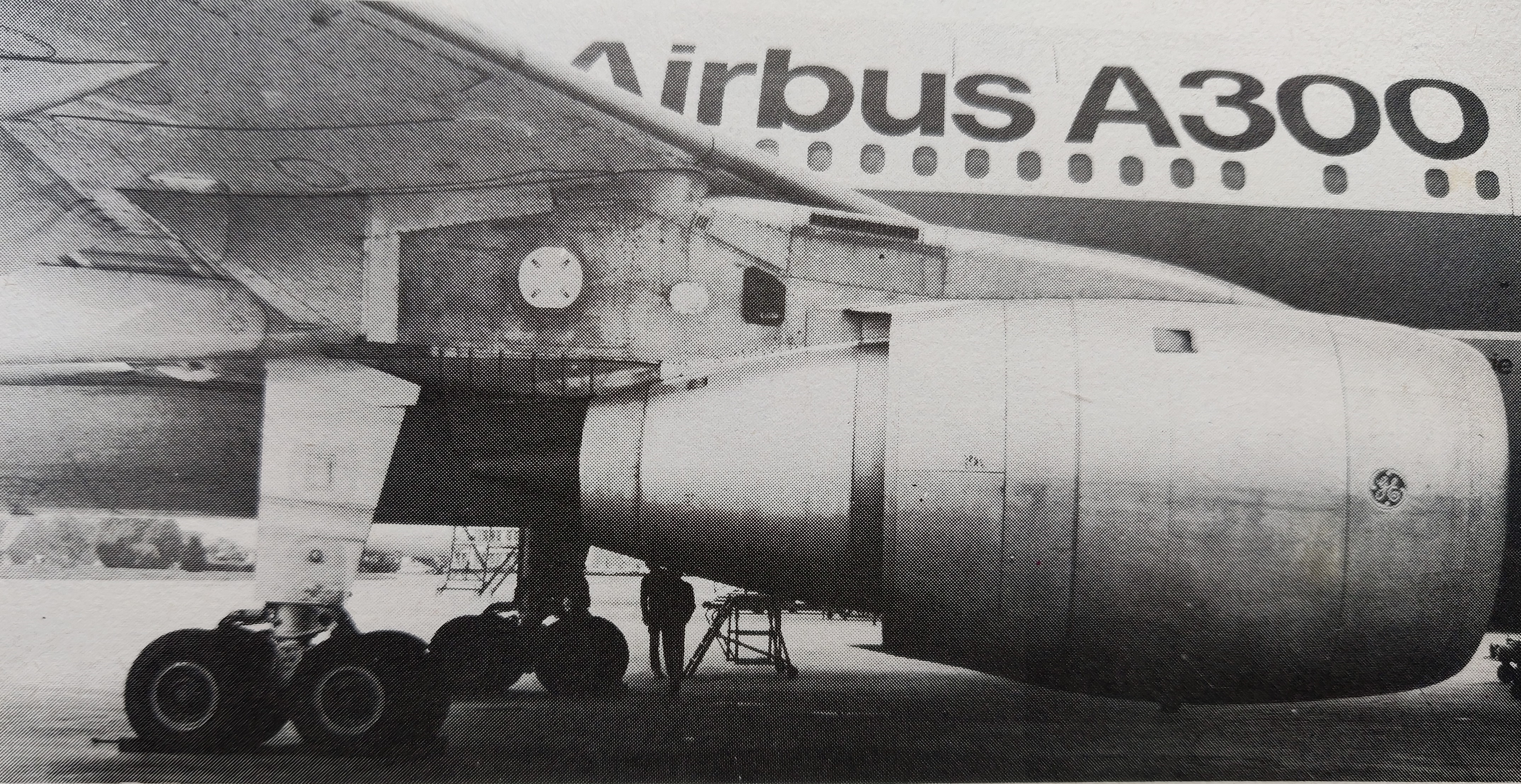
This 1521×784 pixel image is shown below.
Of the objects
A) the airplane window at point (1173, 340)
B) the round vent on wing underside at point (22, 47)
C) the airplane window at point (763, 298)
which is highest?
the round vent on wing underside at point (22, 47)

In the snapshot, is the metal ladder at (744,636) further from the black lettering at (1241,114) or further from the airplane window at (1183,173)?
the black lettering at (1241,114)

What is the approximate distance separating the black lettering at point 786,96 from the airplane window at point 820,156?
0.27ft

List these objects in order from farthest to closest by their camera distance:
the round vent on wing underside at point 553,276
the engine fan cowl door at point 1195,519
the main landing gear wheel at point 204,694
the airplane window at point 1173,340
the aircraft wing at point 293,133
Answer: the round vent on wing underside at point 553,276 < the main landing gear wheel at point 204,694 < the airplane window at point 1173,340 < the aircraft wing at point 293,133 < the engine fan cowl door at point 1195,519

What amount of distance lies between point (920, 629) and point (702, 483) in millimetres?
1046

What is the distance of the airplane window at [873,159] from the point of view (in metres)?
5.68

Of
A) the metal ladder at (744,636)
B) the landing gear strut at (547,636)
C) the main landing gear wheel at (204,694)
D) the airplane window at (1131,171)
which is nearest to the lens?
the main landing gear wheel at (204,694)

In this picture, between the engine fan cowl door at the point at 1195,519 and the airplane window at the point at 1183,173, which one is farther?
the airplane window at the point at 1183,173

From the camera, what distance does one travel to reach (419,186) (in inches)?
183

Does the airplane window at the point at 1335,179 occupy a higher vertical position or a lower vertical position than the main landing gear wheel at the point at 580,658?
higher

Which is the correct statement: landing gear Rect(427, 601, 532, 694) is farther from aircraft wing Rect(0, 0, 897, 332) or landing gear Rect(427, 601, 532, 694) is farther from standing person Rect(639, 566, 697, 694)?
aircraft wing Rect(0, 0, 897, 332)

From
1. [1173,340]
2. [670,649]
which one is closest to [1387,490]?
[1173,340]

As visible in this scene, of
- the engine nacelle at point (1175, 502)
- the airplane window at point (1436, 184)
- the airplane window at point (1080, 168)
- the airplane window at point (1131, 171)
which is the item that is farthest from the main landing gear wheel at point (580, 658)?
the airplane window at point (1436, 184)

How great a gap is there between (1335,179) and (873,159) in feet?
8.22

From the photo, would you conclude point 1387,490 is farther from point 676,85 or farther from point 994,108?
point 676,85
